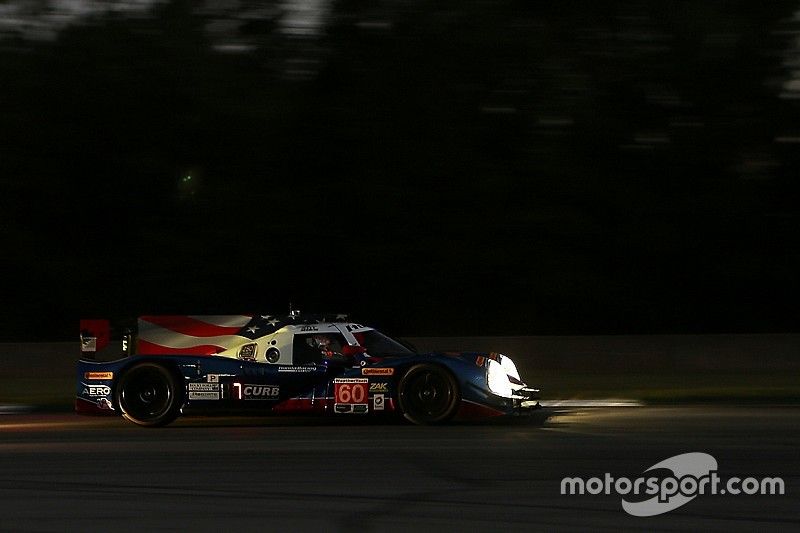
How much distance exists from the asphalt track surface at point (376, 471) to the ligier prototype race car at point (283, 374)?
288mm

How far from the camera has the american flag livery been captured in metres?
14.7

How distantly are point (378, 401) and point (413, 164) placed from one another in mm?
9241

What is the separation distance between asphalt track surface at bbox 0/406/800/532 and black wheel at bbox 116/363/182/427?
22 centimetres

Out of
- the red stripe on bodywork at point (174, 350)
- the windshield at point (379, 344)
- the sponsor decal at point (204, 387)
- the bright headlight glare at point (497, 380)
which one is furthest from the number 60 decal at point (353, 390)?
the red stripe on bodywork at point (174, 350)

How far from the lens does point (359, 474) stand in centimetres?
984

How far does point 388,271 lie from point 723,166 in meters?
6.70

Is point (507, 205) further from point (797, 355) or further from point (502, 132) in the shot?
point (797, 355)

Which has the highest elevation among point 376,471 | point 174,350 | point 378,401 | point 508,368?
point 174,350

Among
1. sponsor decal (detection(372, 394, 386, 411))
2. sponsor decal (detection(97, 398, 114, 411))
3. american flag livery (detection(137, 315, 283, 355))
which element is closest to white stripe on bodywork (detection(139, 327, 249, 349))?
american flag livery (detection(137, 315, 283, 355))

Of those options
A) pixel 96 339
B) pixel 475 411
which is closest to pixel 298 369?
pixel 475 411

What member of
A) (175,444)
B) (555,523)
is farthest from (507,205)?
(555,523)

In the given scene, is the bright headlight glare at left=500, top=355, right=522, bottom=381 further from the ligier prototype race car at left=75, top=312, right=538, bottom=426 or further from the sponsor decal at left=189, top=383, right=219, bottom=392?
the sponsor decal at left=189, top=383, right=219, bottom=392

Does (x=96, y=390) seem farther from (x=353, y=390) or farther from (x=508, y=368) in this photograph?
(x=508, y=368)

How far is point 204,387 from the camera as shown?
1448 cm
